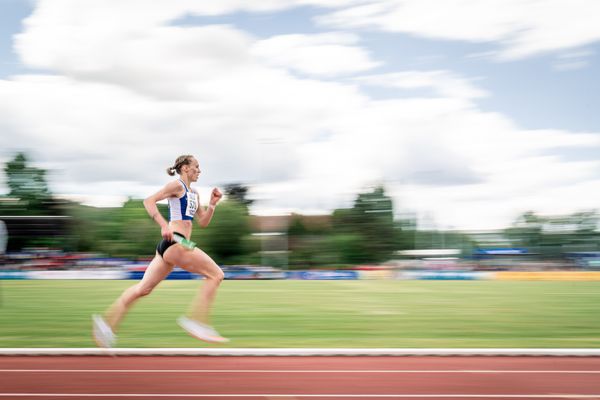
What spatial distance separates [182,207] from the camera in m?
6.19

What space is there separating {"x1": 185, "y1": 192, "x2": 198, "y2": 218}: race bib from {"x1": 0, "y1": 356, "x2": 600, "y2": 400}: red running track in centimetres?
134

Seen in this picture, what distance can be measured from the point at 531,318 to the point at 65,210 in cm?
6896

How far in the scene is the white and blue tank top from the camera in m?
6.17

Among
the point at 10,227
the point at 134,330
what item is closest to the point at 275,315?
the point at 134,330

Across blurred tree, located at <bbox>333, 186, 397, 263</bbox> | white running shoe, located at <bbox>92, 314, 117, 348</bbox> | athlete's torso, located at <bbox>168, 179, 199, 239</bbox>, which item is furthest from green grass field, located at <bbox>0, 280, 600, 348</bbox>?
blurred tree, located at <bbox>333, 186, 397, 263</bbox>

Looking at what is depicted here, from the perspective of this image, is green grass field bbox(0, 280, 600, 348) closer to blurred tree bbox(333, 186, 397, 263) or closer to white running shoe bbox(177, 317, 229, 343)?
white running shoe bbox(177, 317, 229, 343)

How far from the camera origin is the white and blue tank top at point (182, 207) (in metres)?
6.17

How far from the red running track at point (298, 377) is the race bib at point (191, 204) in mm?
1339

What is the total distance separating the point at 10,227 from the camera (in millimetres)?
61906

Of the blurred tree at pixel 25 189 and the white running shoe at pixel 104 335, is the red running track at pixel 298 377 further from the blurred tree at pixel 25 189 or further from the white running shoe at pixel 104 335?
the blurred tree at pixel 25 189

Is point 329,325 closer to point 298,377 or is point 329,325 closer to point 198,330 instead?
point 198,330

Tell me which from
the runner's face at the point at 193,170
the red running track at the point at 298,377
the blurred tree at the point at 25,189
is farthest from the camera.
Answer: the blurred tree at the point at 25,189

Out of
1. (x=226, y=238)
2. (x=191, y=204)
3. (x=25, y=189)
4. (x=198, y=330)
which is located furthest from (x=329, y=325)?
(x=25, y=189)

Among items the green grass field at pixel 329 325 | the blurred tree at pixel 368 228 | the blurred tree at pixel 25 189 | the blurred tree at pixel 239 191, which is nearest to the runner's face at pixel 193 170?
the green grass field at pixel 329 325
